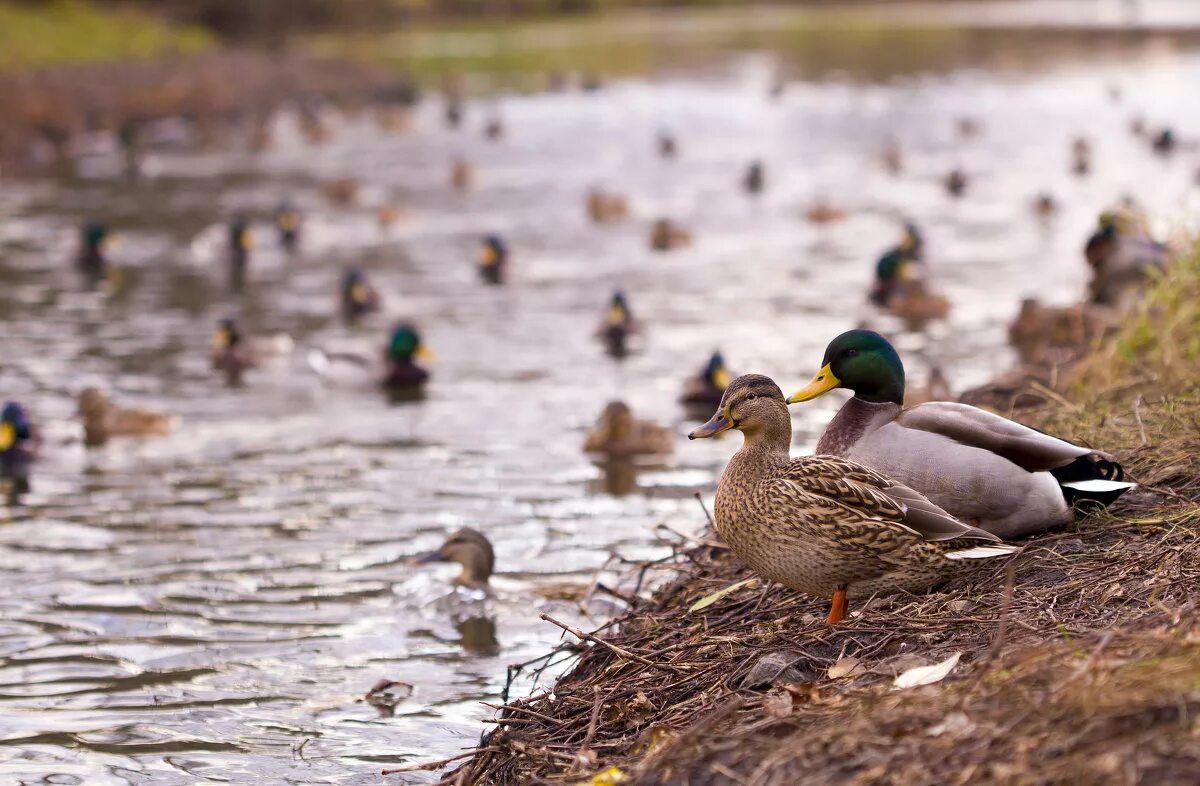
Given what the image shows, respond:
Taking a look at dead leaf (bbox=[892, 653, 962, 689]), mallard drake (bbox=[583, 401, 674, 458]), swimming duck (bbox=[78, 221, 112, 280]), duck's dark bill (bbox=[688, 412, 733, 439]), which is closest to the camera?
dead leaf (bbox=[892, 653, 962, 689])

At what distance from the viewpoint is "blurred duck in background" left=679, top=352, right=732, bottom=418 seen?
1090 centimetres

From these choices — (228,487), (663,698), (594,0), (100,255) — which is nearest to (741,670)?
(663,698)

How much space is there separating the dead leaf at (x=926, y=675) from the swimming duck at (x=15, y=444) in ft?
24.0

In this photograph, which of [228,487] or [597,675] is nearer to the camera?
[597,675]

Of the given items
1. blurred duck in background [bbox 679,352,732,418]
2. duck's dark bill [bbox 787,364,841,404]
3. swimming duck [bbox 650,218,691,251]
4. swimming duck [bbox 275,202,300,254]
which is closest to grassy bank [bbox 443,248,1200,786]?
duck's dark bill [bbox 787,364,841,404]

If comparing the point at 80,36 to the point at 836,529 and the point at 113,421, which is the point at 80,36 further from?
the point at 836,529

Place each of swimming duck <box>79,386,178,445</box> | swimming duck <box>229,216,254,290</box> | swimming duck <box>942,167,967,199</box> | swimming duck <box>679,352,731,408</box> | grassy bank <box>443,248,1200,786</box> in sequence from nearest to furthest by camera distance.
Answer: grassy bank <box>443,248,1200,786</box> → swimming duck <box>79,386,178,445</box> → swimming duck <box>679,352,731,408</box> → swimming duck <box>229,216,254,290</box> → swimming duck <box>942,167,967,199</box>

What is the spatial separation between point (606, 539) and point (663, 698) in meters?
3.31

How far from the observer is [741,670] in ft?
15.5

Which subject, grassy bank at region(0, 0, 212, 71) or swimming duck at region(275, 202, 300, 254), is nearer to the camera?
swimming duck at region(275, 202, 300, 254)

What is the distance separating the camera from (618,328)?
507 inches

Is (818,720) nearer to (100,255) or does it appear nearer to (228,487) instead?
(228,487)

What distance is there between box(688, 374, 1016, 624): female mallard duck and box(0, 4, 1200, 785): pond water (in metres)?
1.46

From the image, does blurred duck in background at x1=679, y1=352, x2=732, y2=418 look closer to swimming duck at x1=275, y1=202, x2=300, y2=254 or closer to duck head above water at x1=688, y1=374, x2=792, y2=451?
duck head above water at x1=688, y1=374, x2=792, y2=451
